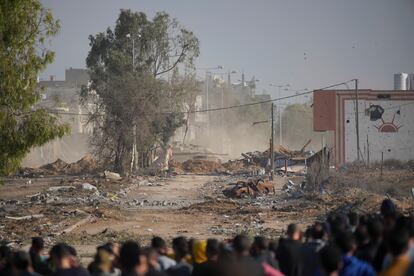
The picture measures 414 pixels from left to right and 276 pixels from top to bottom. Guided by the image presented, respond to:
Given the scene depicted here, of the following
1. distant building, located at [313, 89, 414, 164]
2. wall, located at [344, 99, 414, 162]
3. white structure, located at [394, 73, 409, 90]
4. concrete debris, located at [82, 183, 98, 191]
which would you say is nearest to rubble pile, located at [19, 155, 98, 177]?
concrete debris, located at [82, 183, 98, 191]

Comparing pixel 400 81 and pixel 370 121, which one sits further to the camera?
pixel 400 81

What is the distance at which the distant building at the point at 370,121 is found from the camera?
59.9 metres

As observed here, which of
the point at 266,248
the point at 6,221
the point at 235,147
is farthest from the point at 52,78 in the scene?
the point at 266,248

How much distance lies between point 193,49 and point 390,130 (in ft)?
53.9

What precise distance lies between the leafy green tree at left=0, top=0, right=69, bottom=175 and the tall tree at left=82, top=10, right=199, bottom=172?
3244 centimetres

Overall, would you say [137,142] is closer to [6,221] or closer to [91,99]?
[91,99]

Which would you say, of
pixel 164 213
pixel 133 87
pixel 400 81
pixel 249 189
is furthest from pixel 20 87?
pixel 400 81

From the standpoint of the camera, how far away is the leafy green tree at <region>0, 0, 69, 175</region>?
2056 centimetres

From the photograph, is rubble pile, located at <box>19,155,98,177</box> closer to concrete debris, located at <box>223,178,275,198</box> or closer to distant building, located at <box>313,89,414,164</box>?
distant building, located at <box>313,89,414,164</box>

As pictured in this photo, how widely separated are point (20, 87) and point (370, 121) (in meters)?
43.0

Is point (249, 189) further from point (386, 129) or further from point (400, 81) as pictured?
point (400, 81)

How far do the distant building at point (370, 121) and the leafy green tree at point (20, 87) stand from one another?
134ft

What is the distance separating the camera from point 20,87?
2077 centimetres

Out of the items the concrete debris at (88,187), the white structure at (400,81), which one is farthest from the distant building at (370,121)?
the white structure at (400,81)
